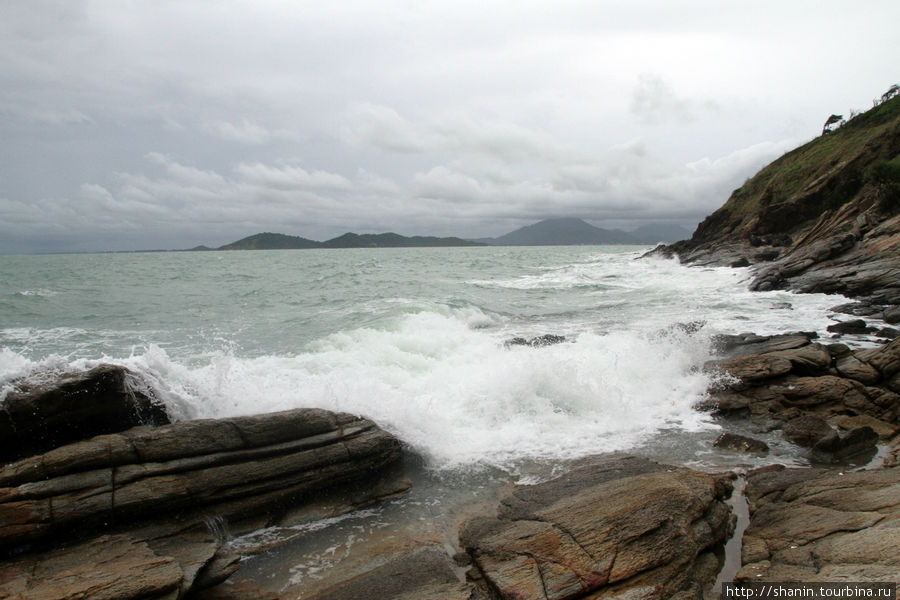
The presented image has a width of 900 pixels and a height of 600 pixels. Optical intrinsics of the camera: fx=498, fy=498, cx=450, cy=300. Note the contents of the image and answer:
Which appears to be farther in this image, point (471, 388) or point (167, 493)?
point (471, 388)

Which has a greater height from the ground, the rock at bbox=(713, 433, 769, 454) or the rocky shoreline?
the rocky shoreline

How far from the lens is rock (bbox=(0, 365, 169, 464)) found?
7594 millimetres

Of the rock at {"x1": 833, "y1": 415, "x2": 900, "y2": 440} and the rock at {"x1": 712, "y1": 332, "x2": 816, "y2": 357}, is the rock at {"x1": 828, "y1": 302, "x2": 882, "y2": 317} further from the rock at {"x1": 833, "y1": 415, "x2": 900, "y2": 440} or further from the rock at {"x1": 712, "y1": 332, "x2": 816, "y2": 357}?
the rock at {"x1": 833, "y1": 415, "x2": 900, "y2": 440}

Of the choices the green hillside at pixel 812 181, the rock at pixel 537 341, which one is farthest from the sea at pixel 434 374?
the green hillside at pixel 812 181

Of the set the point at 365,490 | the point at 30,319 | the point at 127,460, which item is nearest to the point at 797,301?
the point at 365,490

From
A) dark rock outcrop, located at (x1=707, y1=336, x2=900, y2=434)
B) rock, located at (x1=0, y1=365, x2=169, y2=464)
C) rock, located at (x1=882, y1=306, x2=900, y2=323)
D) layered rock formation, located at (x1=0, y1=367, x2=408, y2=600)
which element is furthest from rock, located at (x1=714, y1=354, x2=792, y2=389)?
rock, located at (x1=0, y1=365, x2=169, y2=464)

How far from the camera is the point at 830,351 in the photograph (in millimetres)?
13078

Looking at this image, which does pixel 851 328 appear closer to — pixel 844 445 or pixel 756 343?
pixel 756 343

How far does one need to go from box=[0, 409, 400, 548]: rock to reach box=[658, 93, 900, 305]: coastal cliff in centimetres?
2312

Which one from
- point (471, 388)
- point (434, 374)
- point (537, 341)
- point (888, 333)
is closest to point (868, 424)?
point (888, 333)

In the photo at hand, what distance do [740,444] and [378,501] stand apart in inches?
281

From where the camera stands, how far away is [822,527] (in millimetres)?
6160

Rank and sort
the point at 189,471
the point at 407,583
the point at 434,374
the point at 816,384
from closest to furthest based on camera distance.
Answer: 1. the point at 407,583
2. the point at 189,471
3. the point at 816,384
4. the point at 434,374

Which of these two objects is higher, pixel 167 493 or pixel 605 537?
pixel 167 493
